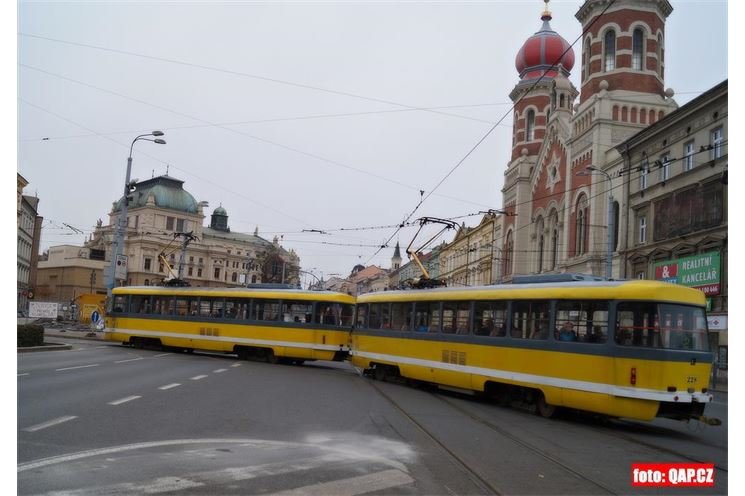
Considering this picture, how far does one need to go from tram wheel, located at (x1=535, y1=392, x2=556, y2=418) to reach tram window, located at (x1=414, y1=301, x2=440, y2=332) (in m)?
4.10

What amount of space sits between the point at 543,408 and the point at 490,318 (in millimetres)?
2503

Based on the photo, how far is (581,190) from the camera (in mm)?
49000

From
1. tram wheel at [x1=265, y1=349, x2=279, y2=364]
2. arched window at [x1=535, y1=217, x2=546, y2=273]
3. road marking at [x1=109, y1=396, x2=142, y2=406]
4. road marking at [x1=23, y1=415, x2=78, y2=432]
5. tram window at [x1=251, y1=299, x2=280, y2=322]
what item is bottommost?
tram wheel at [x1=265, y1=349, x2=279, y2=364]

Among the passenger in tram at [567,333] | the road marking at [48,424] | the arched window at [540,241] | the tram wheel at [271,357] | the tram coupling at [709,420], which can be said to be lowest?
the tram wheel at [271,357]

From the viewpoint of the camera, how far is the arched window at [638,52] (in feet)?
158

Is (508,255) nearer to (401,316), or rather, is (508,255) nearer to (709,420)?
(401,316)

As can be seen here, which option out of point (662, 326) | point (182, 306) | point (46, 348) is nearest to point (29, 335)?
point (46, 348)

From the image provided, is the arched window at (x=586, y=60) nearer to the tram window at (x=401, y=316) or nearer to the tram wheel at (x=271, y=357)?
the tram wheel at (x=271, y=357)

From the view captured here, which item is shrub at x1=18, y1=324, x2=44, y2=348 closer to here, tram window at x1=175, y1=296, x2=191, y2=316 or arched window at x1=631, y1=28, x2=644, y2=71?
tram window at x1=175, y1=296, x2=191, y2=316

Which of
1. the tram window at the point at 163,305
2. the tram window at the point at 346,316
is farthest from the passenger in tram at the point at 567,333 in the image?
the tram window at the point at 163,305

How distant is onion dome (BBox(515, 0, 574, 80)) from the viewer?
206ft

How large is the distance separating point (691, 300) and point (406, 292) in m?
8.95

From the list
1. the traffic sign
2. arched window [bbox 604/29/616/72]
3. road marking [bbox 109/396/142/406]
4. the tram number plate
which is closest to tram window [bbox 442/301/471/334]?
the tram number plate

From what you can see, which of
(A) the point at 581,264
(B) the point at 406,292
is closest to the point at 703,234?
(B) the point at 406,292
